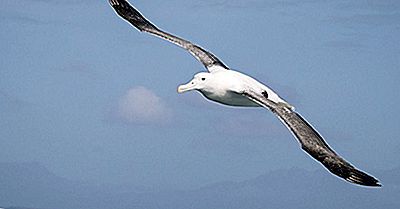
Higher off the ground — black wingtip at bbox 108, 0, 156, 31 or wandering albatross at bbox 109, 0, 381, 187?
black wingtip at bbox 108, 0, 156, 31

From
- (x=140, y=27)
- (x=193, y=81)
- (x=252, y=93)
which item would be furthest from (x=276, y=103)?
(x=140, y=27)

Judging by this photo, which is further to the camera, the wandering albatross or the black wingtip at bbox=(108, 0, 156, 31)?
the black wingtip at bbox=(108, 0, 156, 31)

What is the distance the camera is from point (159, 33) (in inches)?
920

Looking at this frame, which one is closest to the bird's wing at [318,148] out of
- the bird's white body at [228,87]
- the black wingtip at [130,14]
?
the bird's white body at [228,87]

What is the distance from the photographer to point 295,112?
1792 centimetres

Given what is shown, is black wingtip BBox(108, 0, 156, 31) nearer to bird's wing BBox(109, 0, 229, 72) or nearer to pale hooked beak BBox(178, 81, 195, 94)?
bird's wing BBox(109, 0, 229, 72)

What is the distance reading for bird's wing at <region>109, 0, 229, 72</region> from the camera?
73.5ft

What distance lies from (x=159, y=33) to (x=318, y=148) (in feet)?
26.0

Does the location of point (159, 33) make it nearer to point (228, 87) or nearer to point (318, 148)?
point (228, 87)

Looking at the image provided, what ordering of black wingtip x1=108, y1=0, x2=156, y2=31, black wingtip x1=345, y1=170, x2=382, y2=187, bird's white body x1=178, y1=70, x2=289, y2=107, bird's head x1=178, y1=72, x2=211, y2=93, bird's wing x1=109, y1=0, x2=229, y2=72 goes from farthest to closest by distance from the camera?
1. black wingtip x1=108, y1=0, x2=156, y2=31
2. bird's wing x1=109, y1=0, x2=229, y2=72
3. bird's head x1=178, y1=72, x2=211, y2=93
4. bird's white body x1=178, y1=70, x2=289, y2=107
5. black wingtip x1=345, y1=170, x2=382, y2=187

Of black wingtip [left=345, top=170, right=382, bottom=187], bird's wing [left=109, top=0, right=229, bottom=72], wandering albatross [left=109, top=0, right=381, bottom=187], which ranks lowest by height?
black wingtip [left=345, top=170, right=382, bottom=187]

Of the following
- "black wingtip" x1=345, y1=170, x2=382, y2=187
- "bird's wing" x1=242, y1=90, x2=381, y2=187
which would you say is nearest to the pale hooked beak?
"bird's wing" x1=242, y1=90, x2=381, y2=187

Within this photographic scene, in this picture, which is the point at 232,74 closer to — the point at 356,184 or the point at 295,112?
the point at 295,112

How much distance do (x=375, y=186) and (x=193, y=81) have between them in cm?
547
